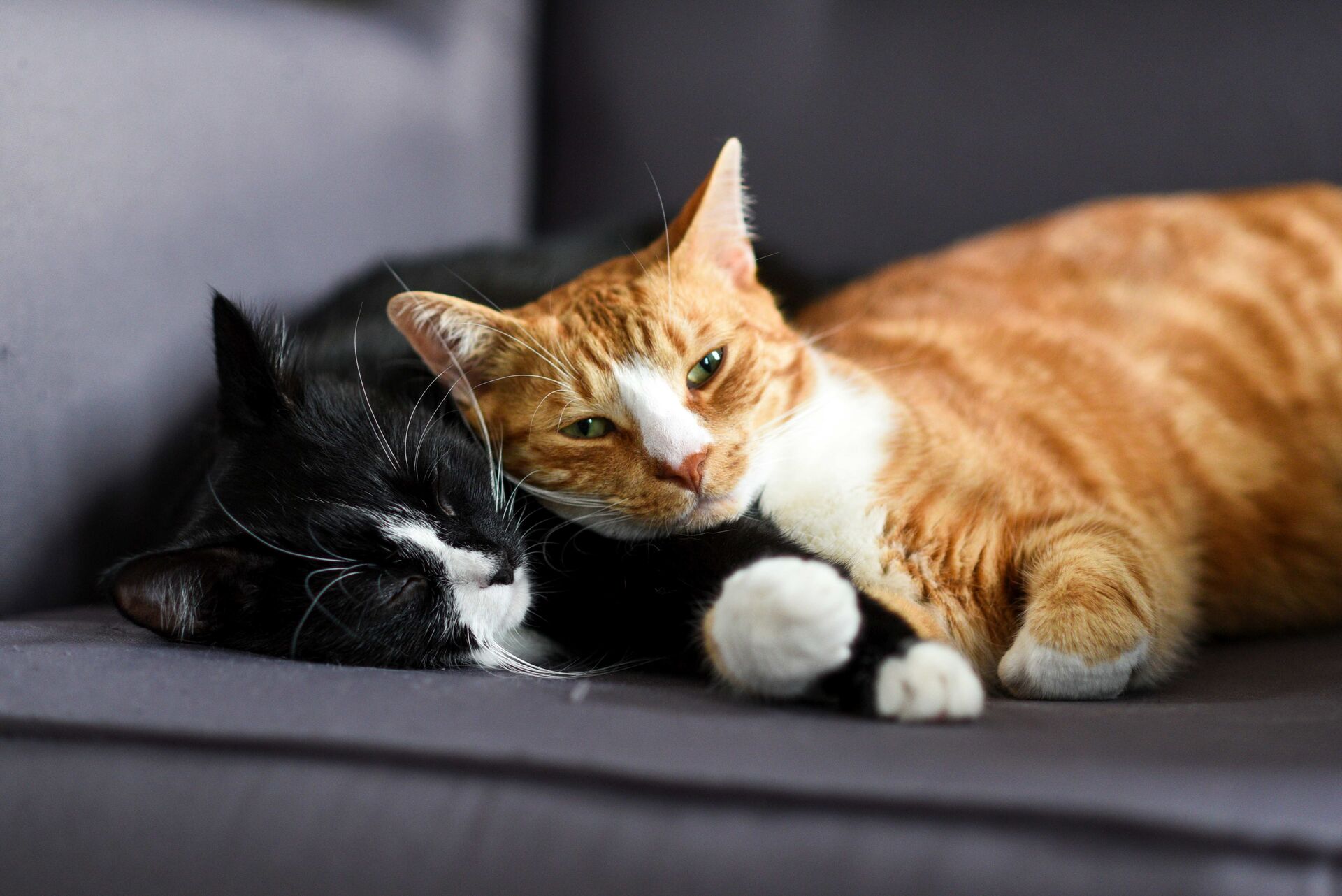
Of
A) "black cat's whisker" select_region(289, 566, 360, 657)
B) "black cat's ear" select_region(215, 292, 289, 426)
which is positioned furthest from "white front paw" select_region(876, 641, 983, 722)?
"black cat's ear" select_region(215, 292, 289, 426)

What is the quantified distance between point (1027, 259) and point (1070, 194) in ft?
1.56

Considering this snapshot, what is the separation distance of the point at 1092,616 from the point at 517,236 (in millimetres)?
1951

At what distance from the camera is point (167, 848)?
96 centimetres

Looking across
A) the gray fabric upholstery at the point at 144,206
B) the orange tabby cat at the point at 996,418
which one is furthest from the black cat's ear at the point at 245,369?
the gray fabric upholstery at the point at 144,206

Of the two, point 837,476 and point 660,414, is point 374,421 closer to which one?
point 660,414

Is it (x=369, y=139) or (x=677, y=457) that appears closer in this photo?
(x=677, y=457)

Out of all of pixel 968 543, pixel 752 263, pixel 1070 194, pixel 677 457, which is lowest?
pixel 968 543

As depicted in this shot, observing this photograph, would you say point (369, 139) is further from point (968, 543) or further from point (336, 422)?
point (968, 543)

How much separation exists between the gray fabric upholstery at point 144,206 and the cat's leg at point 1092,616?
1.54 metres

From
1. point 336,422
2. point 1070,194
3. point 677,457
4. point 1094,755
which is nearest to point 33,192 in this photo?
point 336,422

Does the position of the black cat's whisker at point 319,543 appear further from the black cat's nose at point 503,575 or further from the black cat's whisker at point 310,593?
the black cat's nose at point 503,575

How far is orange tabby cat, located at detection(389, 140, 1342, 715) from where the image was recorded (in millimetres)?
1446

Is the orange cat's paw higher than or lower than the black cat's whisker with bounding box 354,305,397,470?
lower

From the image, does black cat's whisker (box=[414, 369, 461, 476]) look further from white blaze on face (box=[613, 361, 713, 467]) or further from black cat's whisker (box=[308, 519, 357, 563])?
white blaze on face (box=[613, 361, 713, 467])
